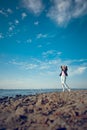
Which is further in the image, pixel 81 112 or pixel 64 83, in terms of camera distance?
pixel 64 83

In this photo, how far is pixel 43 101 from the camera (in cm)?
1409

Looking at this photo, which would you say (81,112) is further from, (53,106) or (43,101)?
(43,101)

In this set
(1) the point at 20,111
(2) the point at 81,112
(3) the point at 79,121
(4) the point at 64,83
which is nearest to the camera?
(3) the point at 79,121

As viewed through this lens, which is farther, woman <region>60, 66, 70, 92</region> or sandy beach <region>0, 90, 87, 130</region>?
woman <region>60, 66, 70, 92</region>

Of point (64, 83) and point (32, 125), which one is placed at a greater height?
point (64, 83)

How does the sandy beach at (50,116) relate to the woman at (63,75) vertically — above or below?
below

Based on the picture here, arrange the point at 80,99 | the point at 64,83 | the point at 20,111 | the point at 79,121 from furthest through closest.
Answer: the point at 64,83 → the point at 80,99 → the point at 20,111 → the point at 79,121

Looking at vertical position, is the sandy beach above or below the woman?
below

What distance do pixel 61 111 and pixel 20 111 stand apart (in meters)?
2.84

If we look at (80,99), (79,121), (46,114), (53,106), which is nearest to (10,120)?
(46,114)

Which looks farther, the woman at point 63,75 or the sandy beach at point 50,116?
the woman at point 63,75

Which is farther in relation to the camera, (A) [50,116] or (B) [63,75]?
(B) [63,75]

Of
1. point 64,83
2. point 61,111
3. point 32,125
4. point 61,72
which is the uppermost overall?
point 61,72

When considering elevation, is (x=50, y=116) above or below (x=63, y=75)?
below
